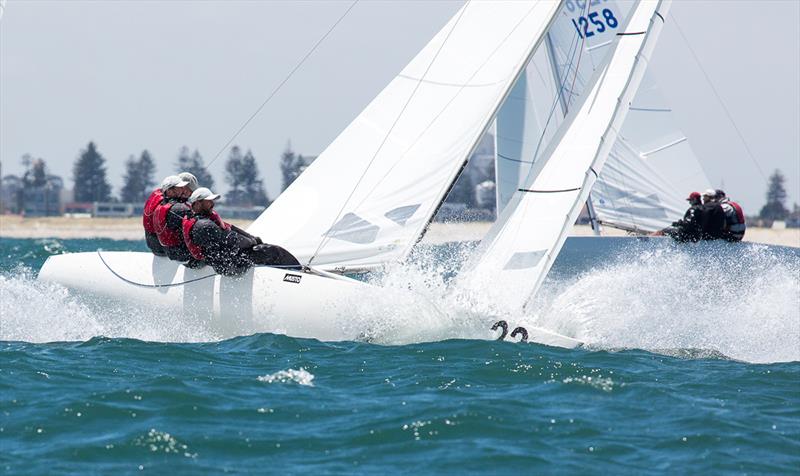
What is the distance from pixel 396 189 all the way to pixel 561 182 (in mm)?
1456

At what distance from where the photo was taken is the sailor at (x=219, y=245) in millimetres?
9367

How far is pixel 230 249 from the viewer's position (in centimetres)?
941

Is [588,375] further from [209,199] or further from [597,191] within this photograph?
[597,191]

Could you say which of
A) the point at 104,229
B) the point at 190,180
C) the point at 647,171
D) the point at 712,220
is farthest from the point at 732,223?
the point at 104,229

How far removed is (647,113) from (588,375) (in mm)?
11684

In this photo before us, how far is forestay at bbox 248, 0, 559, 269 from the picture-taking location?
408 inches

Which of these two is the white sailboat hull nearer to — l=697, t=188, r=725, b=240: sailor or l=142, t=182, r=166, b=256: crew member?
l=142, t=182, r=166, b=256: crew member

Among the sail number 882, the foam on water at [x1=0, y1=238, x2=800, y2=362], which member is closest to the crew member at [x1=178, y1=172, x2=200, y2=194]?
the foam on water at [x1=0, y1=238, x2=800, y2=362]

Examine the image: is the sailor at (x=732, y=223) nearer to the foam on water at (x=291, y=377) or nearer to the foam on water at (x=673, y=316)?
the foam on water at (x=673, y=316)

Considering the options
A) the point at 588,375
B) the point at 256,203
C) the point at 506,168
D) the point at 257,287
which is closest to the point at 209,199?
the point at 257,287

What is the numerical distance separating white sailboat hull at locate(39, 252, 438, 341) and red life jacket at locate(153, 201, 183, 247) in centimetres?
21

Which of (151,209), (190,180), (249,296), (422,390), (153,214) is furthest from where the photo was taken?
(190,180)

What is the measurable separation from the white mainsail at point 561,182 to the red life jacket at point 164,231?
2351mm

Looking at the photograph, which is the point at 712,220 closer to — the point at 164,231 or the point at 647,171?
the point at 647,171
